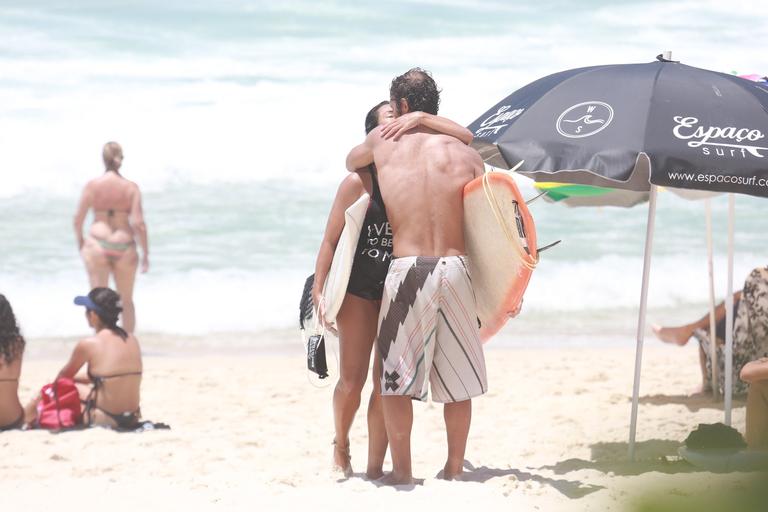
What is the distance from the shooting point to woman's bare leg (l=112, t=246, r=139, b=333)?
831 cm

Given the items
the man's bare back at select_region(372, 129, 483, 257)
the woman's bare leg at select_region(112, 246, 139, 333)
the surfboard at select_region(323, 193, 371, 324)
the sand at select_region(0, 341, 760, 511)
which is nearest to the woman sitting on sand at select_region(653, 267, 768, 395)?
the sand at select_region(0, 341, 760, 511)

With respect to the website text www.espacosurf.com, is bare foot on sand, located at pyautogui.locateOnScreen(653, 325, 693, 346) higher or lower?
lower

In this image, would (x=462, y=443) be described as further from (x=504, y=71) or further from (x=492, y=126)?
(x=504, y=71)

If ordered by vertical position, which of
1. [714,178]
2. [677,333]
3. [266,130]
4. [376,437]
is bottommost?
[376,437]

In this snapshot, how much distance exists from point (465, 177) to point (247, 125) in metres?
20.7

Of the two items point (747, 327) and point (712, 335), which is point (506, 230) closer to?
point (747, 327)

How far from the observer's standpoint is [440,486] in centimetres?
371

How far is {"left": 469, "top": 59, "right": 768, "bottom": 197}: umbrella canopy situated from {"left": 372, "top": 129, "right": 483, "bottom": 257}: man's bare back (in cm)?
52

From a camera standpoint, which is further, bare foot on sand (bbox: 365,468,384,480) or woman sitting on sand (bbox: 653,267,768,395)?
woman sitting on sand (bbox: 653,267,768,395)

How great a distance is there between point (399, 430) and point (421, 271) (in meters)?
0.56

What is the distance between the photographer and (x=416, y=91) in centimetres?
372

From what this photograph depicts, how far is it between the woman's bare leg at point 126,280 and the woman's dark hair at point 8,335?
2613 millimetres

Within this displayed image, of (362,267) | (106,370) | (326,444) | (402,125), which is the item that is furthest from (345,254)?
(106,370)

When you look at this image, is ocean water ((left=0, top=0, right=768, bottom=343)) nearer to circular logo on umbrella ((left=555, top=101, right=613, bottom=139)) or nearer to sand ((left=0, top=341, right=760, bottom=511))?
sand ((left=0, top=341, right=760, bottom=511))
